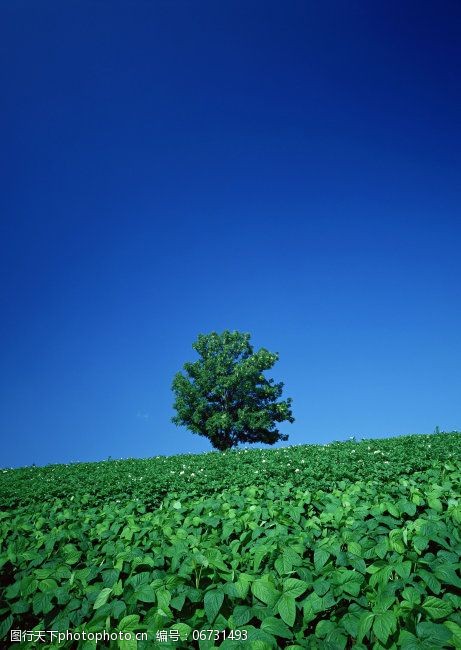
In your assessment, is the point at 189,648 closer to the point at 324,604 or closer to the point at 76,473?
the point at 324,604

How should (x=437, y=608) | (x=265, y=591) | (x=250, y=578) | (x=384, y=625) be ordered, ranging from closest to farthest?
(x=384, y=625), (x=437, y=608), (x=265, y=591), (x=250, y=578)

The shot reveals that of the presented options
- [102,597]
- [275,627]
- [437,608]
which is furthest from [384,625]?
[102,597]

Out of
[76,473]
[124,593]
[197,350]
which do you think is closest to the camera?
[124,593]

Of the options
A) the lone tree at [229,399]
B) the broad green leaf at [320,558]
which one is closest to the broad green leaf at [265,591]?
the broad green leaf at [320,558]

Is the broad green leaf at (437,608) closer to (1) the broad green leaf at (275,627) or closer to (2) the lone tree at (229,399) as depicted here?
(1) the broad green leaf at (275,627)

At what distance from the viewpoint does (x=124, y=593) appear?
2.65m

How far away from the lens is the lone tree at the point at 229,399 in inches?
1380

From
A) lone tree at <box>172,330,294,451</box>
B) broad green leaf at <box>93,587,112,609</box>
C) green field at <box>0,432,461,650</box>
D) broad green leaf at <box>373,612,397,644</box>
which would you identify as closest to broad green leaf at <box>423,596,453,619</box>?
green field at <box>0,432,461,650</box>

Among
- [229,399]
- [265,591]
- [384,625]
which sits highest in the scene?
[229,399]

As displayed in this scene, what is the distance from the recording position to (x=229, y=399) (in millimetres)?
36594

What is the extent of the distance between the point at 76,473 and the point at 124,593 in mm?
17282

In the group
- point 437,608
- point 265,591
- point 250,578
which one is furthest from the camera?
point 250,578

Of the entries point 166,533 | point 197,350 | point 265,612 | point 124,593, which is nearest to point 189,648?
point 265,612

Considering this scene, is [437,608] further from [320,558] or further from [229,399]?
[229,399]
